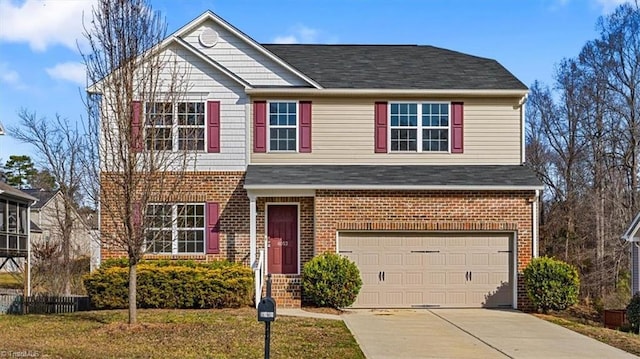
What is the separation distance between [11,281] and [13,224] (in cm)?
1203

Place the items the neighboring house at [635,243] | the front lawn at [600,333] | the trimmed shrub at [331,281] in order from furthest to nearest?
the neighboring house at [635,243] → the trimmed shrub at [331,281] → the front lawn at [600,333]

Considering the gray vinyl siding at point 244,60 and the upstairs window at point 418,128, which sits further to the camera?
the upstairs window at point 418,128

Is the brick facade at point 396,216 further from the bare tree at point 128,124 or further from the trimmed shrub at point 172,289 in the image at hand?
the bare tree at point 128,124

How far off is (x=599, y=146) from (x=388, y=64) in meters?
16.9

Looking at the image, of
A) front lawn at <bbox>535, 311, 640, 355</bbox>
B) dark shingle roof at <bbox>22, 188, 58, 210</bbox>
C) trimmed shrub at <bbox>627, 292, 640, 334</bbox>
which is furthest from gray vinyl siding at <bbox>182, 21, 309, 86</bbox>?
dark shingle roof at <bbox>22, 188, 58, 210</bbox>

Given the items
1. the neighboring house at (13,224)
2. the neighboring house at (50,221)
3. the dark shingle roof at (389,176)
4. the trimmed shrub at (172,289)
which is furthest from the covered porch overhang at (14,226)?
the dark shingle roof at (389,176)

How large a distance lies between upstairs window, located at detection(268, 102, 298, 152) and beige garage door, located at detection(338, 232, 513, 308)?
3.26 m

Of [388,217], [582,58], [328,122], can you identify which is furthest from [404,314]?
[582,58]

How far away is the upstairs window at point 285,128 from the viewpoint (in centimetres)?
2067

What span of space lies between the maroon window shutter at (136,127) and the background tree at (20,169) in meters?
49.8

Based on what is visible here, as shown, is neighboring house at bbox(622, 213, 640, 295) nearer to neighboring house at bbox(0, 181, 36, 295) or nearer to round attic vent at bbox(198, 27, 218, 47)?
round attic vent at bbox(198, 27, 218, 47)

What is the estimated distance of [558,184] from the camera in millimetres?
37938

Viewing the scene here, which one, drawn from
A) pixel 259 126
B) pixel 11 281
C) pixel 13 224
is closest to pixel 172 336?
pixel 259 126

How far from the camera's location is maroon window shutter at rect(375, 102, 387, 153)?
2077cm
